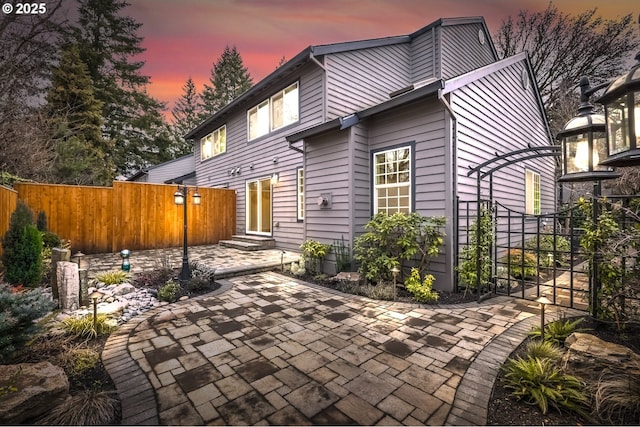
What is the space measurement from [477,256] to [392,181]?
7.52 ft

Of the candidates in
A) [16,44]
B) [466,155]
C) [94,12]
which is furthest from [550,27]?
[94,12]

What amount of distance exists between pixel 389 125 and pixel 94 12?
24.6 m

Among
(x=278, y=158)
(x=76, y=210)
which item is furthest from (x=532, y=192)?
(x=76, y=210)

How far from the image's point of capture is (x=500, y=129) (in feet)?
22.6

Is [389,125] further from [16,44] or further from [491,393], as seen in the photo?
[16,44]

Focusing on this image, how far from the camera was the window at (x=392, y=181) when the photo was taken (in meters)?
5.72

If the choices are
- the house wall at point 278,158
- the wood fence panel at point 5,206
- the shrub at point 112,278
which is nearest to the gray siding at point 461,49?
the house wall at point 278,158

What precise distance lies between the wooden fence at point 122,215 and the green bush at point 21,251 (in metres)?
2.73

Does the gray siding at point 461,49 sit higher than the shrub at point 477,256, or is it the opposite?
the gray siding at point 461,49

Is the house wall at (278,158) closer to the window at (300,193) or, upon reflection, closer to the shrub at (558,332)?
the window at (300,193)

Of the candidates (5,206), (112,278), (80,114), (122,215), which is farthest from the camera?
(80,114)

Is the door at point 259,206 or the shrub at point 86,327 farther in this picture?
the door at point 259,206

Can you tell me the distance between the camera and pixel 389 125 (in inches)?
234

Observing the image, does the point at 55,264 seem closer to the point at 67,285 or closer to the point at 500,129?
the point at 67,285
